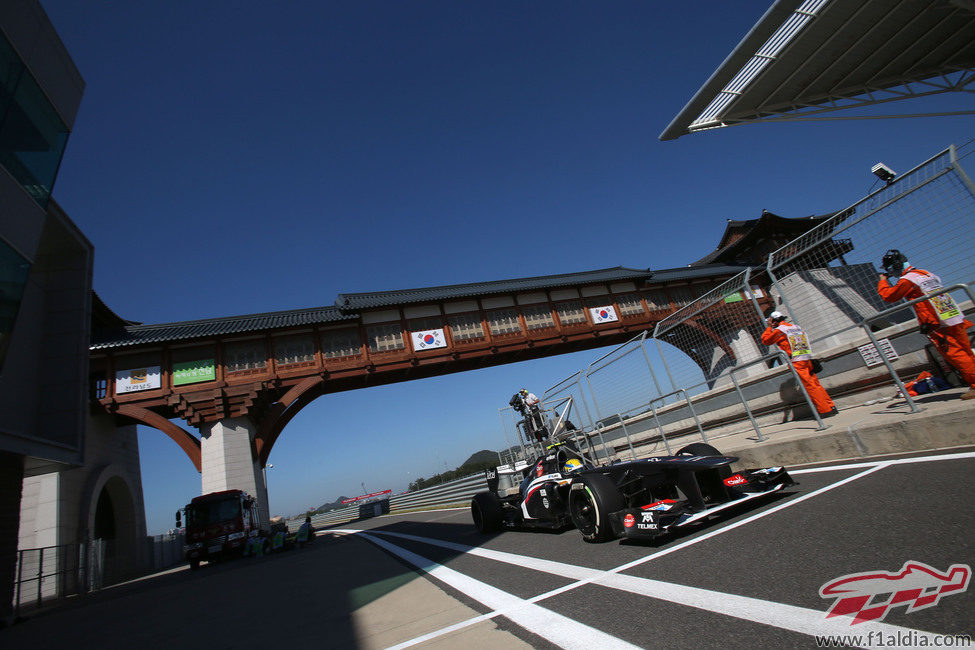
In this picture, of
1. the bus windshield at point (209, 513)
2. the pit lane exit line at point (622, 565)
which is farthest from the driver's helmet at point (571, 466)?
the bus windshield at point (209, 513)

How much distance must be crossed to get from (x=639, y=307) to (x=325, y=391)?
15554mm

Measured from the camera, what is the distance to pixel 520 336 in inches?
833

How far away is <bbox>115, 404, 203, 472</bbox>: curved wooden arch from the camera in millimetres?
16719

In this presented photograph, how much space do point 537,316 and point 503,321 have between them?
1698mm

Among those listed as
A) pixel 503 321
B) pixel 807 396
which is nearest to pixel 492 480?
pixel 807 396

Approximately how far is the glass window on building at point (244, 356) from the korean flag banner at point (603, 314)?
1469 centimetres

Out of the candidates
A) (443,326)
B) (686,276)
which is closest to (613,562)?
(443,326)

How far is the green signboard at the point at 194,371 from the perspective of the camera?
17.3 m

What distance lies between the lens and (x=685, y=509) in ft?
12.6

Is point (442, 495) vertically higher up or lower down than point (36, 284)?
lower down

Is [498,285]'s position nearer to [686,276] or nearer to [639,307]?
[639,307]

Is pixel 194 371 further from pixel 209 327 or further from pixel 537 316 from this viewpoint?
pixel 537 316

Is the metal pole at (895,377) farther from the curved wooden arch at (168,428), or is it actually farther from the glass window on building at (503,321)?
the curved wooden arch at (168,428)

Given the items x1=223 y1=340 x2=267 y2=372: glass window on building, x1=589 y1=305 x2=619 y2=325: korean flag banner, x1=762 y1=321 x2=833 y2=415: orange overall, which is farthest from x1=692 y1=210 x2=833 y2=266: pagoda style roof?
x1=223 y1=340 x2=267 y2=372: glass window on building
